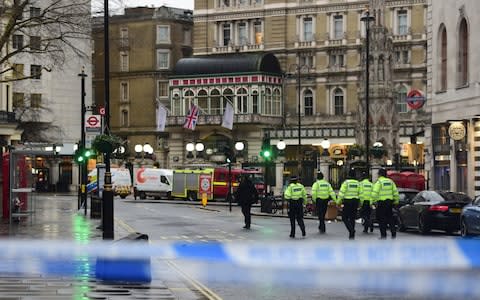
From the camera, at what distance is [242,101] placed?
101938mm

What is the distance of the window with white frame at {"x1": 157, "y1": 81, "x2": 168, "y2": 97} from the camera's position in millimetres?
113250

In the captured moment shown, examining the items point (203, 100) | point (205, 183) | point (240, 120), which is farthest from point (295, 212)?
point (203, 100)

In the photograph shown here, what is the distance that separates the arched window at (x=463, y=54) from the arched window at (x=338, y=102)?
167 feet

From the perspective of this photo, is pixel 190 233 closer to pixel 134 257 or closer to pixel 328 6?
pixel 134 257

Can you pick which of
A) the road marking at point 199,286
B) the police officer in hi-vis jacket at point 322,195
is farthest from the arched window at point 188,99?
the road marking at point 199,286

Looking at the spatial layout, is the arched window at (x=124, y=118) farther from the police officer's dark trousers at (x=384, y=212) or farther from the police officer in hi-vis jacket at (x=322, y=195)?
the police officer's dark trousers at (x=384, y=212)

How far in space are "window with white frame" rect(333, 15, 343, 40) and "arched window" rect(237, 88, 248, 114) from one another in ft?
31.9

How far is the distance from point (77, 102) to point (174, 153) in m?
10.4

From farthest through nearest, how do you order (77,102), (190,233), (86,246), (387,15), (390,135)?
(77,102) < (387,15) < (390,135) < (190,233) < (86,246)

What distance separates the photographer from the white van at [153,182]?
79.1m

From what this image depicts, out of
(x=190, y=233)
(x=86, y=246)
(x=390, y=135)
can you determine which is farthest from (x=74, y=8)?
(x=390, y=135)

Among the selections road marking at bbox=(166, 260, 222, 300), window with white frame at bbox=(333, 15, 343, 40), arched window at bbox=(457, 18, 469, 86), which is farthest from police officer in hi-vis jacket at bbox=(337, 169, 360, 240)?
window with white frame at bbox=(333, 15, 343, 40)

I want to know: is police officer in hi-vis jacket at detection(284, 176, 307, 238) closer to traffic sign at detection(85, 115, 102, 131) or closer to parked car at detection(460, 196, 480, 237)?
parked car at detection(460, 196, 480, 237)

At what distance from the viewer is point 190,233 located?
34.4 metres
